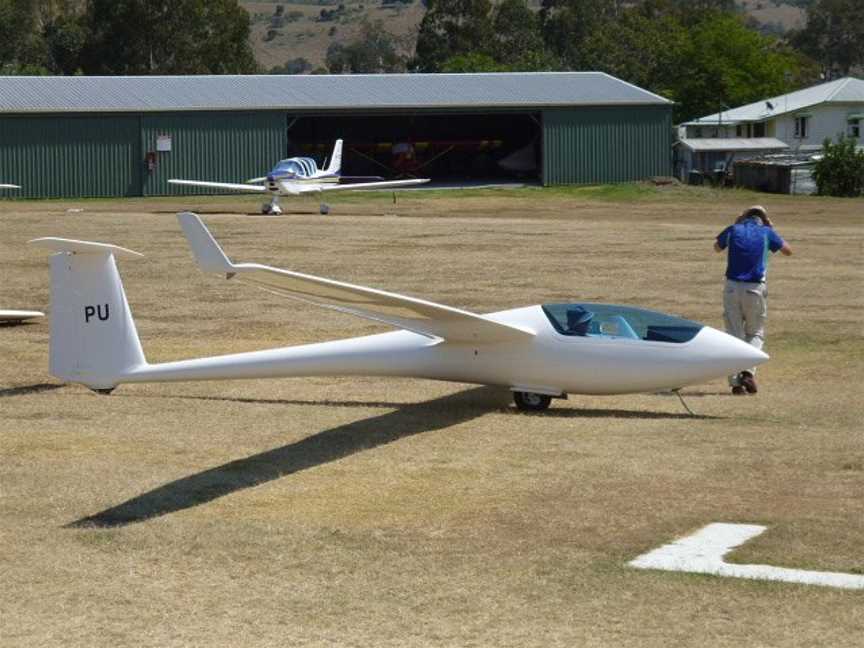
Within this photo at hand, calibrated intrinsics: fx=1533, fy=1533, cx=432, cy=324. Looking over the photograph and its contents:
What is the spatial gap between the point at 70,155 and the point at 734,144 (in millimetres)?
35741

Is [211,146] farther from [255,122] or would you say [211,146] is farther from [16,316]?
[16,316]

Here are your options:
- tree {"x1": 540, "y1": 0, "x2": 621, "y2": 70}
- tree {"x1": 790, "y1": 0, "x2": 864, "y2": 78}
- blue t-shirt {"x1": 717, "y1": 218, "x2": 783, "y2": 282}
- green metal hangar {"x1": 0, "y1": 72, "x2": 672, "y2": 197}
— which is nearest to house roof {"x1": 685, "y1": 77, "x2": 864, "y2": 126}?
green metal hangar {"x1": 0, "y1": 72, "x2": 672, "y2": 197}

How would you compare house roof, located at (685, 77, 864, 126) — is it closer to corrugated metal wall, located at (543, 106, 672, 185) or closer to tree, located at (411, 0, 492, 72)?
corrugated metal wall, located at (543, 106, 672, 185)

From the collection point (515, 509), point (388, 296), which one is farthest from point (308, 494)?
point (388, 296)

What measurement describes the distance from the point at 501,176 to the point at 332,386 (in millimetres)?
54789

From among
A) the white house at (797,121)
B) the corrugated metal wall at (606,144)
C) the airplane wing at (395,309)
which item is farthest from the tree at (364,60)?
the airplane wing at (395,309)

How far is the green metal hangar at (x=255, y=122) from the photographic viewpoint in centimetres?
5772

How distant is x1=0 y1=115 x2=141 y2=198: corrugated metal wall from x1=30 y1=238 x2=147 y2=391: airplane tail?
44.4 m

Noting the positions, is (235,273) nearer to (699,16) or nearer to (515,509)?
(515,509)

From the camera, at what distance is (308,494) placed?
37.9 ft

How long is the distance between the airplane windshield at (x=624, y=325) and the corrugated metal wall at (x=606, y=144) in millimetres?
48862

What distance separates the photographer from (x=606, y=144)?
209ft

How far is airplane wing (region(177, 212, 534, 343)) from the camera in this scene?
13.6 m

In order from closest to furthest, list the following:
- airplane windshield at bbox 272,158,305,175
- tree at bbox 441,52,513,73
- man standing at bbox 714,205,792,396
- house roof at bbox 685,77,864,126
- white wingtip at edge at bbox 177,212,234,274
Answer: white wingtip at edge at bbox 177,212,234,274
man standing at bbox 714,205,792,396
airplane windshield at bbox 272,158,305,175
house roof at bbox 685,77,864,126
tree at bbox 441,52,513,73
